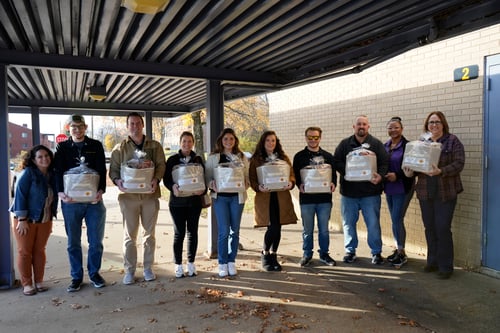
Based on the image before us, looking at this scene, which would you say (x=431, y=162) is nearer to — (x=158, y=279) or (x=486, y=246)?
(x=486, y=246)

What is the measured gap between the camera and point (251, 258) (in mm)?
5738

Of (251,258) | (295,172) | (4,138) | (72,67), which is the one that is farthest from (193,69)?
(251,258)

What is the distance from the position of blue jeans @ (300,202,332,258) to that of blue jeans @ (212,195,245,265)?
38.2 inches

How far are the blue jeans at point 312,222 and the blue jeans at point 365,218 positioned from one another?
32cm

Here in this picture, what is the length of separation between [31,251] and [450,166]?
196 inches

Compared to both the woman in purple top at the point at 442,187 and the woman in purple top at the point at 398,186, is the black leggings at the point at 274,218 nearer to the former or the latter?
the woman in purple top at the point at 398,186

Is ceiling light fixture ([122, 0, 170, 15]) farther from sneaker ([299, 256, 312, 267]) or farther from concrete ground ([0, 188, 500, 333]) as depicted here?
sneaker ([299, 256, 312, 267])

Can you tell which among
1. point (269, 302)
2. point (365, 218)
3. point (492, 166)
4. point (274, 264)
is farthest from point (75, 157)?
point (492, 166)

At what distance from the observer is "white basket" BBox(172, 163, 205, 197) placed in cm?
448

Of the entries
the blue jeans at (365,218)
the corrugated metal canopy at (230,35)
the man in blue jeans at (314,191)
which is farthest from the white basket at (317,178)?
the corrugated metal canopy at (230,35)

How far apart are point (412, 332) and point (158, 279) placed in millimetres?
2986

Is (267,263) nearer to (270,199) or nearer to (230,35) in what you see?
(270,199)

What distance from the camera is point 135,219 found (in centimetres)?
461

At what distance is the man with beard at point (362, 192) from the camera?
5.11 meters
